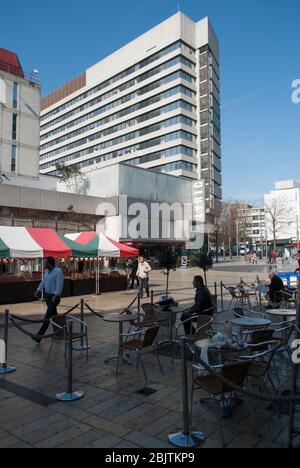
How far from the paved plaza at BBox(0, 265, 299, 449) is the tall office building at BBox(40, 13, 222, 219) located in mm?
51415

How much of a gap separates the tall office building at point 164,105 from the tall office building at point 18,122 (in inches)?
679

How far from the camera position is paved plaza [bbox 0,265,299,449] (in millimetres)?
3727

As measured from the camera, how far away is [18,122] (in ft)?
144

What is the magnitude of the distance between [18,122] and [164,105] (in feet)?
102

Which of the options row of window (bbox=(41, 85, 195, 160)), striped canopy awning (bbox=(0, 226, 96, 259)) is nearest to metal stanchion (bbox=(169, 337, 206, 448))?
striped canopy awning (bbox=(0, 226, 96, 259))

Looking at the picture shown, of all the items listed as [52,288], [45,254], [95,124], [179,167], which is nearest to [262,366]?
[52,288]

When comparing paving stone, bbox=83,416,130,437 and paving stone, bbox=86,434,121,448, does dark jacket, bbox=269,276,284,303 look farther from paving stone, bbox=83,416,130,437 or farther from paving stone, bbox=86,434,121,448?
paving stone, bbox=86,434,121,448

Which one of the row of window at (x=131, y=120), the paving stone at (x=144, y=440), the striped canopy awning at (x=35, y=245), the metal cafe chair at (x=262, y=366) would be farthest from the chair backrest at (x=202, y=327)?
the row of window at (x=131, y=120)

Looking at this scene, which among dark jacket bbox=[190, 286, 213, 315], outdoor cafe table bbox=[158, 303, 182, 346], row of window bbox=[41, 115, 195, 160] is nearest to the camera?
dark jacket bbox=[190, 286, 213, 315]

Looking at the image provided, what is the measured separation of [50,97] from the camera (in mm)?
97688

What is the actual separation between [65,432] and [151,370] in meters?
2.42

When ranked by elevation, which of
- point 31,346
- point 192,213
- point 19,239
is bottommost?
point 31,346
